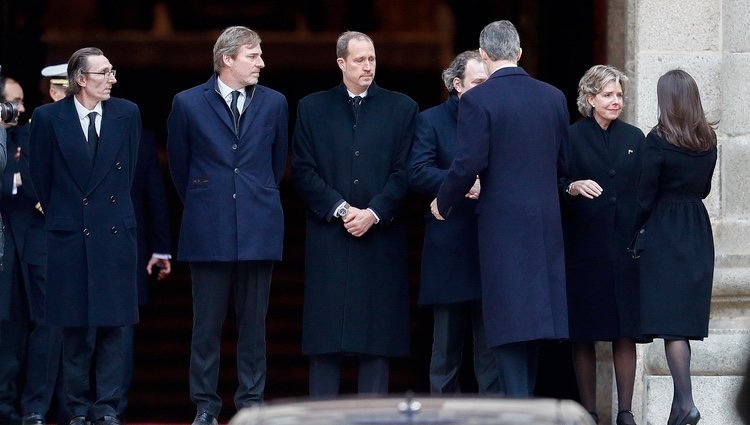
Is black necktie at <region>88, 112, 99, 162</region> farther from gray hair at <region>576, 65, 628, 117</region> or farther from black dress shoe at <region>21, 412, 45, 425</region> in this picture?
gray hair at <region>576, 65, 628, 117</region>

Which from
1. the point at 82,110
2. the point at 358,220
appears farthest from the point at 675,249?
the point at 82,110

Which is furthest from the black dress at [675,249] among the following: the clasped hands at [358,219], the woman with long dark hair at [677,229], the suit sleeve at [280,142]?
the suit sleeve at [280,142]

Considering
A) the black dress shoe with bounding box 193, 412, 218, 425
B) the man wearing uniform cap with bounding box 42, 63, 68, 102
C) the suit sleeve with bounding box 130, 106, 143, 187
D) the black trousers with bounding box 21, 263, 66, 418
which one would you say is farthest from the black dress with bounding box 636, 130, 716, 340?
the man wearing uniform cap with bounding box 42, 63, 68, 102

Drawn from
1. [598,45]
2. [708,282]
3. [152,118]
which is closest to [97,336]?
[708,282]

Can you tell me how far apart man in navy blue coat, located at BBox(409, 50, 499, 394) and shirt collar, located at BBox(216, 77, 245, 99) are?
3.01ft

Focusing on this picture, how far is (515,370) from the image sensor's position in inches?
340

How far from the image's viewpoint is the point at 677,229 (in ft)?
29.4

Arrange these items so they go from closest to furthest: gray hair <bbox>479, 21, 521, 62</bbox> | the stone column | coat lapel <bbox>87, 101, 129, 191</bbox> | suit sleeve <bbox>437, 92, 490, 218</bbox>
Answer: suit sleeve <bbox>437, 92, 490, 218</bbox>, gray hair <bbox>479, 21, 521, 62</bbox>, coat lapel <bbox>87, 101, 129, 191</bbox>, the stone column

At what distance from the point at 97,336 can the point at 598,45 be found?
13.9 feet

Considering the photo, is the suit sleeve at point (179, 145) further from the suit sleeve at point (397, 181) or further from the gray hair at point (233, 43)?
the suit sleeve at point (397, 181)

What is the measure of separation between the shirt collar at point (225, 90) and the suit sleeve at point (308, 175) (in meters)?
0.31

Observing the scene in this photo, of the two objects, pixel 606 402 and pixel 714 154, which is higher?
pixel 714 154

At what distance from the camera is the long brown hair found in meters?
8.86

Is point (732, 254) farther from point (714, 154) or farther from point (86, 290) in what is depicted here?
point (86, 290)
